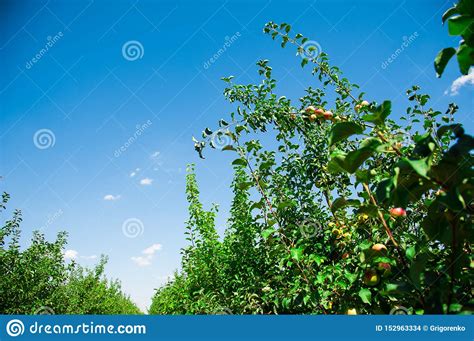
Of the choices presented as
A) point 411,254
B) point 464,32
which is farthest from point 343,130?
point 411,254

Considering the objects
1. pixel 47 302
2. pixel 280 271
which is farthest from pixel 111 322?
pixel 47 302

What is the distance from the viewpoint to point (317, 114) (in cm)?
249

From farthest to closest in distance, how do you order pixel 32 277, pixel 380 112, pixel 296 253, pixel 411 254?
pixel 32 277 < pixel 296 253 < pixel 411 254 < pixel 380 112

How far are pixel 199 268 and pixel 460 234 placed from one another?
3269 millimetres

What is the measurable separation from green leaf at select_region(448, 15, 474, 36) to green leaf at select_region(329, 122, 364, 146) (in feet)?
1.20

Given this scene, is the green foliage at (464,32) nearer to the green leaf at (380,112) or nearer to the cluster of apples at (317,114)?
the green leaf at (380,112)

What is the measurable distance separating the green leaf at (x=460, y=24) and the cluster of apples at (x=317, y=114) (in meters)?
1.50

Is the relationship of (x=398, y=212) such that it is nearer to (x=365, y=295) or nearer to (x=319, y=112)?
(x=365, y=295)

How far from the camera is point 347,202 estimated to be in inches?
56.1

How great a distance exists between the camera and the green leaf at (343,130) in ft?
3.64

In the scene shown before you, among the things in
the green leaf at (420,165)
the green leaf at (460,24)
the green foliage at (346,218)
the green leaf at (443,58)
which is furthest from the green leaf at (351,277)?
Answer: the green leaf at (460,24)

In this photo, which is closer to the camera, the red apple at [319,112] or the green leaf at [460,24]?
the green leaf at [460,24]

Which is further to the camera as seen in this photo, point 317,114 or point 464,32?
point 317,114

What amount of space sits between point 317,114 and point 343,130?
1393mm
